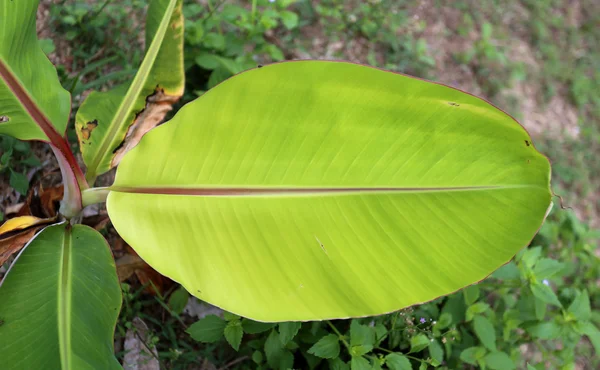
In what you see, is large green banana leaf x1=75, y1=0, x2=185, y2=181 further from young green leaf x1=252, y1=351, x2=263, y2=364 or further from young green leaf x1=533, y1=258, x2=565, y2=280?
young green leaf x1=533, y1=258, x2=565, y2=280

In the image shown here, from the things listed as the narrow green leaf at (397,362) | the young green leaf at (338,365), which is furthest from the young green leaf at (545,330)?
the young green leaf at (338,365)

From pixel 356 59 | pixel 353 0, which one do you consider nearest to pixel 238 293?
pixel 356 59

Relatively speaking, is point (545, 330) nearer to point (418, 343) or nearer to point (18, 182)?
point (418, 343)

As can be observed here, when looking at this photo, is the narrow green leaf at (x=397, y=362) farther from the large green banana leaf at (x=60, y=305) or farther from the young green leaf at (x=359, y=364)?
the large green banana leaf at (x=60, y=305)

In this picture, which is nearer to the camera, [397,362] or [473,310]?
[397,362]

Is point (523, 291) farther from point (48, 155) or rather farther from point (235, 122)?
point (48, 155)

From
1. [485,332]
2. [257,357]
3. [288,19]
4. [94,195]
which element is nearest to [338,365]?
[257,357]
